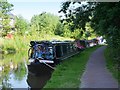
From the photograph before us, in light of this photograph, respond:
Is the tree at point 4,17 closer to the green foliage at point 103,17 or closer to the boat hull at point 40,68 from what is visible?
the green foliage at point 103,17

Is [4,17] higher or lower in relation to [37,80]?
higher

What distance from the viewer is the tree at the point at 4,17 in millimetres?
72562

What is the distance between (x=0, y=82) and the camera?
23469mm

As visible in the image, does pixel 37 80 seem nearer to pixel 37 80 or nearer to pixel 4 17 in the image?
pixel 37 80

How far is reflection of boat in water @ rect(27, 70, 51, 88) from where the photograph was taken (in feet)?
69.7

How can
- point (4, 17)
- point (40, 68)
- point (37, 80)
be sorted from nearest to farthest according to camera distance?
point (37, 80) < point (40, 68) < point (4, 17)

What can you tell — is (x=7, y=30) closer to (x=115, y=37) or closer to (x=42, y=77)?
(x=42, y=77)

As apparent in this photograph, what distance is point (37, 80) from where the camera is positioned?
2311 centimetres

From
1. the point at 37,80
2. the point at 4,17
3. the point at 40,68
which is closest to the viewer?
the point at 37,80

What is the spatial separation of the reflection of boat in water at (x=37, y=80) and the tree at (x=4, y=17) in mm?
48993

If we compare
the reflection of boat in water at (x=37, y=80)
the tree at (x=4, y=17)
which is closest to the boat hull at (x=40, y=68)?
the reflection of boat in water at (x=37, y=80)

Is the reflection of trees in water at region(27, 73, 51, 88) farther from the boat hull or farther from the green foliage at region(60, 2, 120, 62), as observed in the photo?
the green foliage at region(60, 2, 120, 62)

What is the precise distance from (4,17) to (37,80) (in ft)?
171

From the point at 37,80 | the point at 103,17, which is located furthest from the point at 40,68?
the point at 103,17
